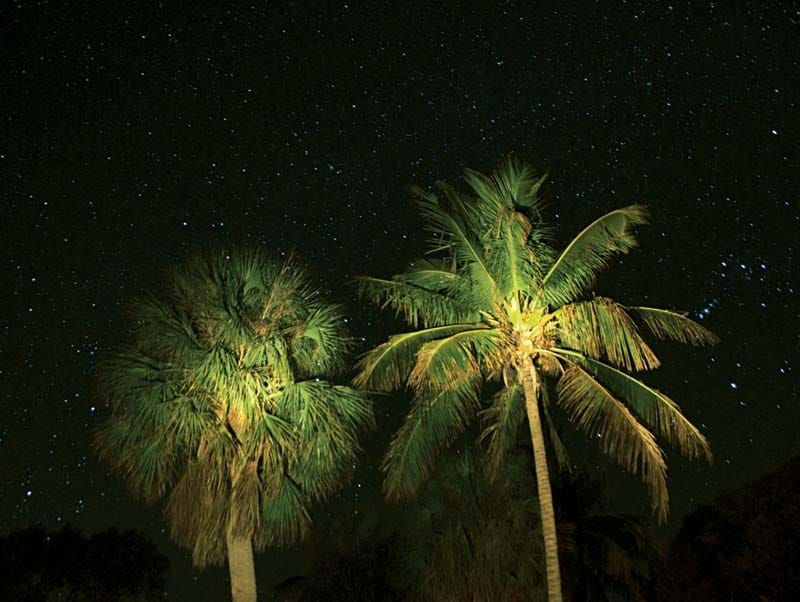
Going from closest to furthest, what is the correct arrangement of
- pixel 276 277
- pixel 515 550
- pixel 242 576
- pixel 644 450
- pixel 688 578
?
pixel 644 450, pixel 242 576, pixel 276 277, pixel 515 550, pixel 688 578

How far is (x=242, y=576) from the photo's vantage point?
53.9 ft

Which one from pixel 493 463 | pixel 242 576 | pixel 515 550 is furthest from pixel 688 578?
pixel 242 576

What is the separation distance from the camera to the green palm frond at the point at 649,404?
15.2 meters

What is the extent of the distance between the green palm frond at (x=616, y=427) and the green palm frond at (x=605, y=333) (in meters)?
0.55

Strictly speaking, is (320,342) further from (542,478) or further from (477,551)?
(477,551)

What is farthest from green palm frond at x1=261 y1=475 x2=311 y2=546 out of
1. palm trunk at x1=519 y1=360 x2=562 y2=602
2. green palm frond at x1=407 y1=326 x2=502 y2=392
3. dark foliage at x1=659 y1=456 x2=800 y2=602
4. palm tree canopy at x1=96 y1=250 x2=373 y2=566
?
dark foliage at x1=659 y1=456 x2=800 y2=602

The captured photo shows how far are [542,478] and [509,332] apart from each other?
2883 millimetres

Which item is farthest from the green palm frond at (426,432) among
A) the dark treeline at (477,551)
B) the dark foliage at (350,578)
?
the dark foliage at (350,578)

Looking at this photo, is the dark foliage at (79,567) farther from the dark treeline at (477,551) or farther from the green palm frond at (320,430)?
the green palm frond at (320,430)

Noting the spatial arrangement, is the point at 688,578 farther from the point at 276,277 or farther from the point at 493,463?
the point at 276,277

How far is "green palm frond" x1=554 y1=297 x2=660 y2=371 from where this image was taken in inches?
610

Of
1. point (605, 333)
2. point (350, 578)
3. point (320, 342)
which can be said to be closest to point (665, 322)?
point (605, 333)

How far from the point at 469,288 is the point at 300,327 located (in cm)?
368

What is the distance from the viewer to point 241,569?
53.7 ft
